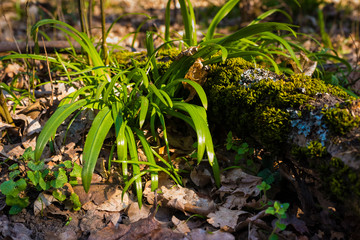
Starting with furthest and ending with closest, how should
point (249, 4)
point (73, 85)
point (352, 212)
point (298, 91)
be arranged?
point (249, 4), point (73, 85), point (298, 91), point (352, 212)

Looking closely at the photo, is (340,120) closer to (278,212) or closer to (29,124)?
(278,212)

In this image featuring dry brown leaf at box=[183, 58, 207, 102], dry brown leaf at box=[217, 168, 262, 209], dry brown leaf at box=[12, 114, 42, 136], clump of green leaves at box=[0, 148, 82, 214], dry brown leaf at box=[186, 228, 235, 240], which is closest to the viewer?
dry brown leaf at box=[186, 228, 235, 240]

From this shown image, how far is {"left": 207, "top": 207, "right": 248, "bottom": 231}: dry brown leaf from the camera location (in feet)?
5.07

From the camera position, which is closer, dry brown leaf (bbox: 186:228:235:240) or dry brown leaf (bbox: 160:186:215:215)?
dry brown leaf (bbox: 186:228:235:240)

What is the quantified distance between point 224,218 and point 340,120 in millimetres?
801

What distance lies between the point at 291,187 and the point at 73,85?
1882mm

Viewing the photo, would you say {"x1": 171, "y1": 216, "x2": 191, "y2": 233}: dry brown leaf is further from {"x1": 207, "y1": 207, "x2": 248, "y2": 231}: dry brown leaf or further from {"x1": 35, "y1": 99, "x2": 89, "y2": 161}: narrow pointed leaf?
{"x1": 35, "y1": 99, "x2": 89, "y2": 161}: narrow pointed leaf

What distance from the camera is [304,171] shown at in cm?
159

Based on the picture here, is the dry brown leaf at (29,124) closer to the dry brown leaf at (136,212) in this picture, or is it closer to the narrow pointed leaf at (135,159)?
the narrow pointed leaf at (135,159)

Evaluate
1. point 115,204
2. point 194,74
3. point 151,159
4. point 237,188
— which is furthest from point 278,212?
point 194,74

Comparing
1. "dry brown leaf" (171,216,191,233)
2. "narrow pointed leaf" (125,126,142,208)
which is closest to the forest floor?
"dry brown leaf" (171,216,191,233)

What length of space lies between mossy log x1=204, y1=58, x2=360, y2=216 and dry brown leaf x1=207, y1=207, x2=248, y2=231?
0.43m

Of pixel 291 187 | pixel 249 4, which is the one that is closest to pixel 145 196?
pixel 291 187

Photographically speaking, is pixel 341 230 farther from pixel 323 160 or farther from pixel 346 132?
pixel 346 132
